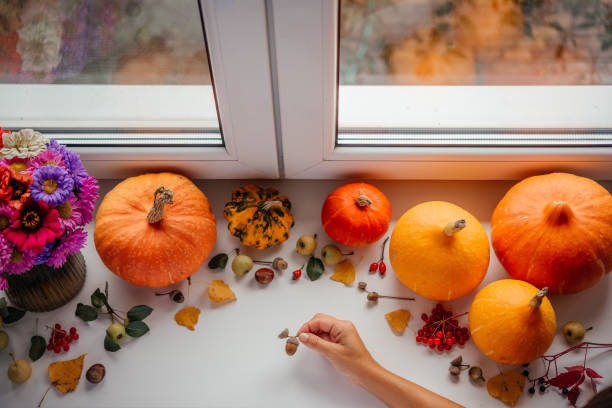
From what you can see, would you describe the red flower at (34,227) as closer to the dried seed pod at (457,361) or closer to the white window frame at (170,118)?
the white window frame at (170,118)

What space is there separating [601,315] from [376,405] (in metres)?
0.50

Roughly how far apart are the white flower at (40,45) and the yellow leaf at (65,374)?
1.80 ft

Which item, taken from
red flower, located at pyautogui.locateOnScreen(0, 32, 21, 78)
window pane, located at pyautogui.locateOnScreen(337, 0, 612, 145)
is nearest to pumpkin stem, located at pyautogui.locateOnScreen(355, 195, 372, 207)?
window pane, located at pyautogui.locateOnScreen(337, 0, 612, 145)

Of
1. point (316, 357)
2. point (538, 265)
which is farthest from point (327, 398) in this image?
point (538, 265)

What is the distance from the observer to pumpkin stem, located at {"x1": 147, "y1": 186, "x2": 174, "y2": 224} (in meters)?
0.78

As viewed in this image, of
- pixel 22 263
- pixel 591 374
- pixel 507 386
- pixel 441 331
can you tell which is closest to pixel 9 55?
pixel 22 263

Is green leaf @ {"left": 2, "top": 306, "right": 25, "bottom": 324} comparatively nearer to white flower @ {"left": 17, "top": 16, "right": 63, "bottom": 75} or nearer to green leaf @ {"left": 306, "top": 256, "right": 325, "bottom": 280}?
white flower @ {"left": 17, "top": 16, "right": 63, "bottom": 75}

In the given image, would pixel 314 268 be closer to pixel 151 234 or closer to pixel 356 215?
pixel 356 215

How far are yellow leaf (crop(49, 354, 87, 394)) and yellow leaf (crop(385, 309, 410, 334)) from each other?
0.60 meters

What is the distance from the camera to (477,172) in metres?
1.01

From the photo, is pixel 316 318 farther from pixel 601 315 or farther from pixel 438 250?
pixel 601 315

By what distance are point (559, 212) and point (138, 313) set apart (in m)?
0.81

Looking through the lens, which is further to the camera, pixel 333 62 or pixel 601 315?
pixel 601 315

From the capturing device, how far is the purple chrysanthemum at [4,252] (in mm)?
650
